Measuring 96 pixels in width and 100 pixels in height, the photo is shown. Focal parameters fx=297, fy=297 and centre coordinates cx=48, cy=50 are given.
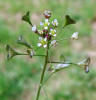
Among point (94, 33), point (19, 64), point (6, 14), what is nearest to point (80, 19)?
point (94, 33)

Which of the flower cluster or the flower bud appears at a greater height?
the flower bud

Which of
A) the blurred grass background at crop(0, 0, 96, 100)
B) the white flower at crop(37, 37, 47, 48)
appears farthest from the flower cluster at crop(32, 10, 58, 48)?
the blurred grass background at crop(0, 0, 96, 100)

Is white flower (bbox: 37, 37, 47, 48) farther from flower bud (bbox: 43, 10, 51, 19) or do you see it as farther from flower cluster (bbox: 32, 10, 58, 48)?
flower bud (bbox: 43, 10, 51, 19)

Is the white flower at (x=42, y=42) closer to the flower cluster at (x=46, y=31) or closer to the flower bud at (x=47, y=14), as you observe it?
the flower cluster at (x=46, y=31)

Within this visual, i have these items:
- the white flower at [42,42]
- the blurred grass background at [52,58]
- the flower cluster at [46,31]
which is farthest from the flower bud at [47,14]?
the blurred grass background at [52,58]

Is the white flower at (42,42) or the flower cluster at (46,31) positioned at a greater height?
the flower cluster at (46,31)

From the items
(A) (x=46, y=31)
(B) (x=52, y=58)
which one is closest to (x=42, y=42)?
(A) (x=46, y=31)

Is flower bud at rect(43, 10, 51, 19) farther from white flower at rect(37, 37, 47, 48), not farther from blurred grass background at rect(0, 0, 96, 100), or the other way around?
blurred grass background at rect(0, 0, 96, 100)

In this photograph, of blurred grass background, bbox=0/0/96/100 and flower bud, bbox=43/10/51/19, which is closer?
flower bud, bbox=43/10/51/19
